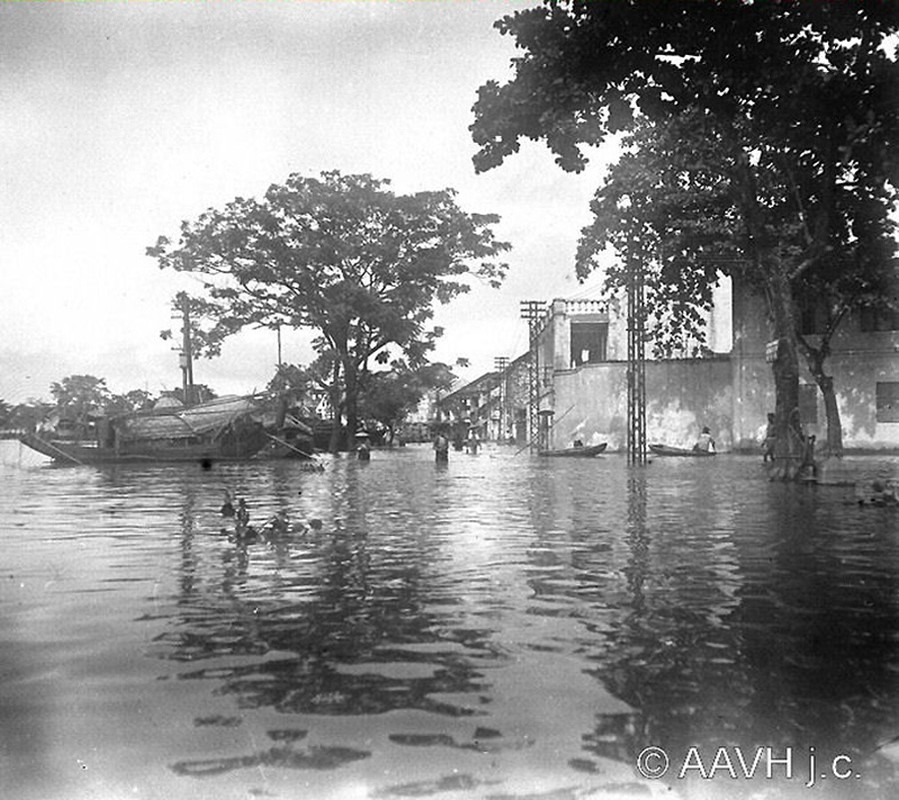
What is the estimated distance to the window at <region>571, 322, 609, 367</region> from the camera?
4700cm

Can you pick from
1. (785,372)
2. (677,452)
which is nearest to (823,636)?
(785,372)

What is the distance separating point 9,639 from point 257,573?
6.77 ft

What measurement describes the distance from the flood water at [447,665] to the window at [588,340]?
128 ft

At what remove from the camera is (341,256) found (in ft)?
116

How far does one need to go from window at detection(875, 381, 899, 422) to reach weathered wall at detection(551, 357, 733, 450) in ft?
17.5

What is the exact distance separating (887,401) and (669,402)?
26.2 ft

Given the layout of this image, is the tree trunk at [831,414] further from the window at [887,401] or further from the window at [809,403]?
the window at [887,401]

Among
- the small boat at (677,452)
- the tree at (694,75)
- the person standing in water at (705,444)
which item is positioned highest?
the tree at (694,75)

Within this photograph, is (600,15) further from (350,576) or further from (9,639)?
(9,639)

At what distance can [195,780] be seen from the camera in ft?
8.79

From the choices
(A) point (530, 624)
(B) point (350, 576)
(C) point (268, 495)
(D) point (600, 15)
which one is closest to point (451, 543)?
(B) point (350, 576)

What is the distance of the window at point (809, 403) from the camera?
110ft

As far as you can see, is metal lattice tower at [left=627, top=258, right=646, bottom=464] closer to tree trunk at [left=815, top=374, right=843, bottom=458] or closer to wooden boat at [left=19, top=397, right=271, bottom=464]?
tree trunk at [left=815, top=374, right=843, bottom=458]
